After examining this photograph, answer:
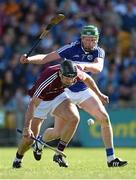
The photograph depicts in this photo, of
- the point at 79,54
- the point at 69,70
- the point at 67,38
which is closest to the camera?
the point at 69,70

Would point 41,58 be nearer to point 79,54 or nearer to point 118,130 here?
point 79,54

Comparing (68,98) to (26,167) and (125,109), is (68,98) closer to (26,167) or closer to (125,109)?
(26,167)

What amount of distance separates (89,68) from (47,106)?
0.94 m

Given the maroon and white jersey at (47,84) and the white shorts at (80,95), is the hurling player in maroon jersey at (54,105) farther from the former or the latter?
the white shorts at (80,95)

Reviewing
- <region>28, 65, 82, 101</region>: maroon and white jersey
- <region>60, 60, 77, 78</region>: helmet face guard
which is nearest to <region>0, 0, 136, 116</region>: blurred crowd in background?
<region>28, 65, 82, 101</region>: maroon and white jersey

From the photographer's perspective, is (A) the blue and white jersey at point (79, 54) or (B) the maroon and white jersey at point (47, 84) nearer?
(B) the maroon and white jersey at point (47, 84)

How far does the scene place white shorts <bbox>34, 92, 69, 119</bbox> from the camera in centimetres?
1241

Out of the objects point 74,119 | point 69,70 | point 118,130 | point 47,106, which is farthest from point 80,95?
point 118,130

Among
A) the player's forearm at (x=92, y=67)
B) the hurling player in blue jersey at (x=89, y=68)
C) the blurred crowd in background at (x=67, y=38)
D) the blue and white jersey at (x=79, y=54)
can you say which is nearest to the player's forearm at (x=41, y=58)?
the hurling player in blue jersey at (x=89, y=68)

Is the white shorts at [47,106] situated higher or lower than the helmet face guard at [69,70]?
lower

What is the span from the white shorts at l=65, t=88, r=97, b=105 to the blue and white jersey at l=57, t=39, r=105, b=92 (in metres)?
0.08

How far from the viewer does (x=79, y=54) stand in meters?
12.9

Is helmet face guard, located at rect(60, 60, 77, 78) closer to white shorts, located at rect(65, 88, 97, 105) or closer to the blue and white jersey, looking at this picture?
white shorts, located at rect(65, 88, 97, 105)

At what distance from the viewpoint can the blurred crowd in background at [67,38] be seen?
68.7 ft
